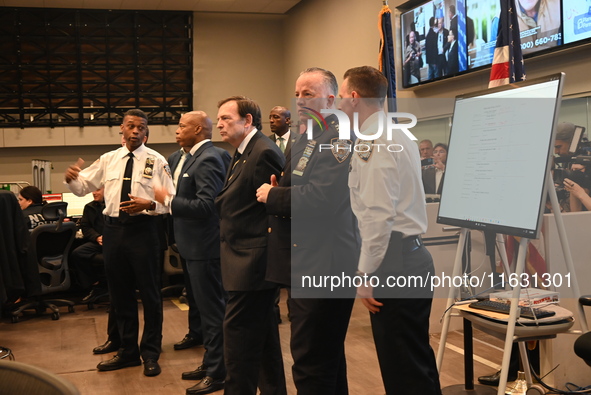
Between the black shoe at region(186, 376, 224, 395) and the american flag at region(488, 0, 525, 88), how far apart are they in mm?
2397

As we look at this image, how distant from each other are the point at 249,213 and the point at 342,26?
6352 mm

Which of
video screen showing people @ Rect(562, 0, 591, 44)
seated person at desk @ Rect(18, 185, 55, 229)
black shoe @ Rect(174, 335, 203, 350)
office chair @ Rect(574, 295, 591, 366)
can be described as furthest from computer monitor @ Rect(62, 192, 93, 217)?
office chair @ Rect(574, 295, 591, 366)

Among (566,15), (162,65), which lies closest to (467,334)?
(566,15)

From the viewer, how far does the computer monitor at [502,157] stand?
2.51 meters

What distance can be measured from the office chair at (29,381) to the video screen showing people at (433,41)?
5.66m

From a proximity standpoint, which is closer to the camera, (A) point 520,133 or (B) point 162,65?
(A) point 520,133

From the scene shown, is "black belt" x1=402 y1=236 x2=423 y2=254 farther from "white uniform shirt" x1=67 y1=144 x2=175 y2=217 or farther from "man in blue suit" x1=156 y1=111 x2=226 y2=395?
"white uniform shirt" x1=67 y1=144 x2=175 y2=217

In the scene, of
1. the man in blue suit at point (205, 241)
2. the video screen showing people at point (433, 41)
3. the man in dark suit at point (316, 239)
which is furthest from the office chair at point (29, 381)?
the video screen showing people at point (433, 41)

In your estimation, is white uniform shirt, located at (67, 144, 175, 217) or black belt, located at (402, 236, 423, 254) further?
white uniform shirt, located at (67, 144, 175, 217)

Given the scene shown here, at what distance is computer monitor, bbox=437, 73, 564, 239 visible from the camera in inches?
99.0

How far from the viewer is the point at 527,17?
5.20m

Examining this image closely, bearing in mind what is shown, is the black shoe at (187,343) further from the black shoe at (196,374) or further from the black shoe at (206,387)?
the black shoe at (206,387)

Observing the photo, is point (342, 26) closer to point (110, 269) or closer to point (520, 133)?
point (110, 269)

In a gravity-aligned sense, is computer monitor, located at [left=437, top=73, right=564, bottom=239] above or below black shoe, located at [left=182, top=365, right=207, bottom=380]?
above
